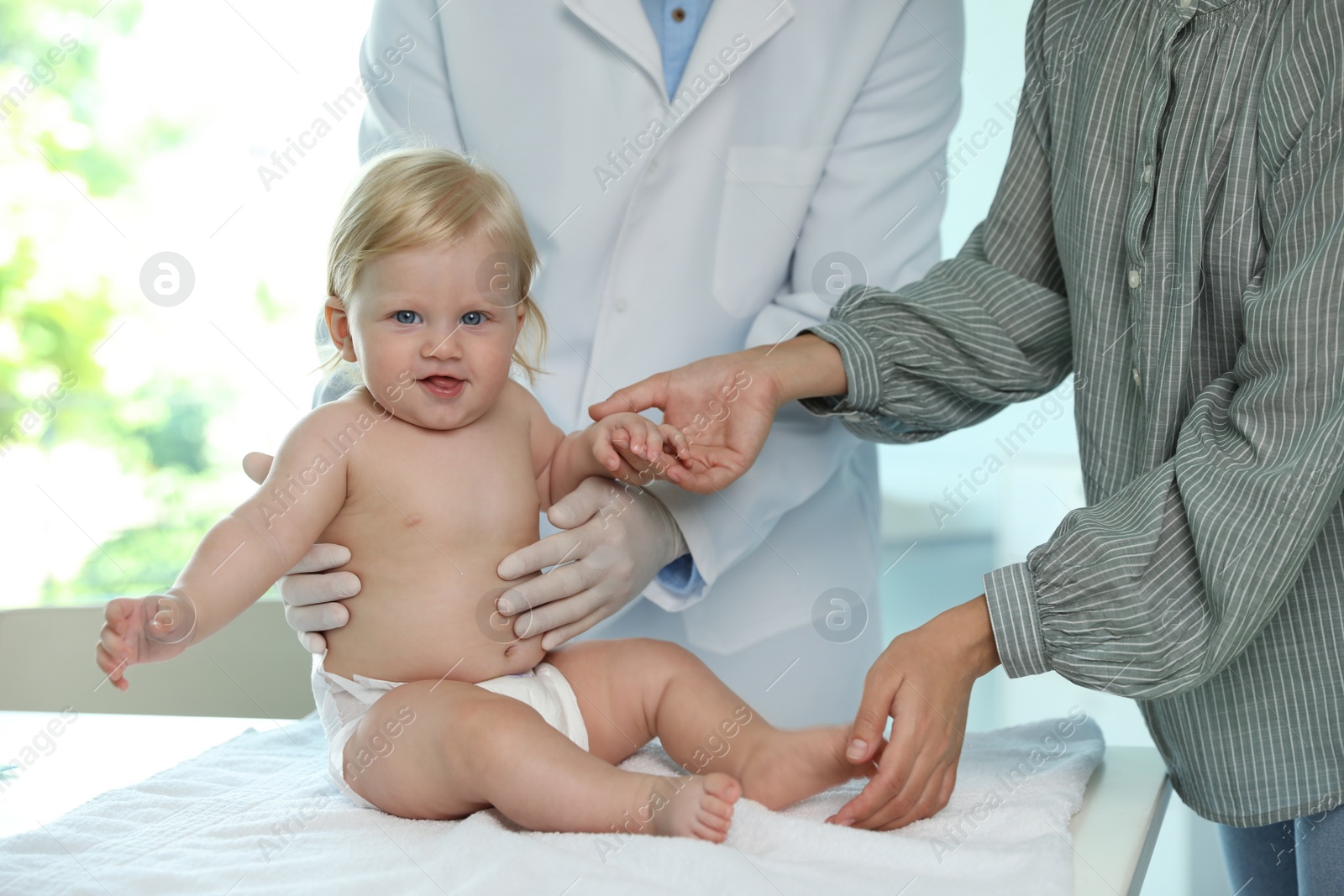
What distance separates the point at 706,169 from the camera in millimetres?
1265

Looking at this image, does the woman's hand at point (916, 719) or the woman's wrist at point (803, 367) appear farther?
the woman's wrist at point (803, 367)

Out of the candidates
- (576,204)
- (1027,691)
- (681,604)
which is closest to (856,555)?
(681,604)

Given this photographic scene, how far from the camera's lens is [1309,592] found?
32.5 inches

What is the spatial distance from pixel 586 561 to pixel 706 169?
56 cm

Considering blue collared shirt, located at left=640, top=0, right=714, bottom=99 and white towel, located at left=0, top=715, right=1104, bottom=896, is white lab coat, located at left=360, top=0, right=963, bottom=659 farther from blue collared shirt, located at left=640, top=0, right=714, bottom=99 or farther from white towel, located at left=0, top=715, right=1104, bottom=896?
white towel, located at left=0, top=715, right=1104, bottom=896

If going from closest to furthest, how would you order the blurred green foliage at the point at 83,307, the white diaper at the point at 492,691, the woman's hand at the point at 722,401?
the white diaper at the point at 492,691
the woman's hand at the point at 722,401
the blurred green foliage at the point at 83,307

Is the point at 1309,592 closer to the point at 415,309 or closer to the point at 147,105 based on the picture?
the point at 415,309

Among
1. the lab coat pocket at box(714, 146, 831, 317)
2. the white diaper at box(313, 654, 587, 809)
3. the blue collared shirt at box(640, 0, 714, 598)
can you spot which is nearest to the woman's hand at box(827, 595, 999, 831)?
the white diaper at box(313, 654, 587, 809)

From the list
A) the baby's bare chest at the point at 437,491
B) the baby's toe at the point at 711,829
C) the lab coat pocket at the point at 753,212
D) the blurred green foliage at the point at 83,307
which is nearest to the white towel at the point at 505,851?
the baby's toe at the point at 711,829

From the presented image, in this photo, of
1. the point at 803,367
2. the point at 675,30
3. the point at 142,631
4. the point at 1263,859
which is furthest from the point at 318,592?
the point at 1263,859

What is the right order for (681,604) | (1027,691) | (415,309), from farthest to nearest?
(1027,691) < (681,604) < (415,309)

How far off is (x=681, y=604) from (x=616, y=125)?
60cm

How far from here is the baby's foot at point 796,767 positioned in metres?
0.82

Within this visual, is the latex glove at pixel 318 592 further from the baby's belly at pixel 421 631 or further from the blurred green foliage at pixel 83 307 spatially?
the blurred green foliage at pixel 83 307
